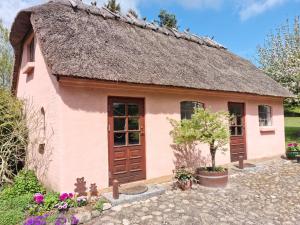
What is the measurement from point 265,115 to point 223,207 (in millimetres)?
6642

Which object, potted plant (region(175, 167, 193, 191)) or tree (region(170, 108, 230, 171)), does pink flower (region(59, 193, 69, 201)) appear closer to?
potted plant (region(175, 167, 193, 191))

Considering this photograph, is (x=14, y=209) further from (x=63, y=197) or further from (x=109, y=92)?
(x=109, y=92)

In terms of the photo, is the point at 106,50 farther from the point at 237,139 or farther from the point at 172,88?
the point at 237,139

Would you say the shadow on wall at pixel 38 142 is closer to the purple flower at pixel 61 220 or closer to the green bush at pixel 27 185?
the green bush at pixel 27 185

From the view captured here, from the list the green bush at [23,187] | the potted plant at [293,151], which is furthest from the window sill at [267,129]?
the green bush at [23,187]

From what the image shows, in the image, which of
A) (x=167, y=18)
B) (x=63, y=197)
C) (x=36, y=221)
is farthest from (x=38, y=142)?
(x=167, y=18)

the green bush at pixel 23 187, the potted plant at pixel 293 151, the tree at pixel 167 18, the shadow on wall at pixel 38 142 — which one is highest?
the tree at pixel 167 18

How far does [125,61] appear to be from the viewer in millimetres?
6461

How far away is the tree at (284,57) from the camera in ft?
48.1

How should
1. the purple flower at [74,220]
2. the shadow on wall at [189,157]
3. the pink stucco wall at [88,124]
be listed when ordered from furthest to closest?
the shadow on wall at [189,157], the pink stucco wall at [88,124], the purple flower at [74,220]

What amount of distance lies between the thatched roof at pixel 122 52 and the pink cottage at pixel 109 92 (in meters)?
0.03

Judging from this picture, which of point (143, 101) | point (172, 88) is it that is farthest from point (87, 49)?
point (172, 88)

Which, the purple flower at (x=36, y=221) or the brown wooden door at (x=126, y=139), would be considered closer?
the purple flower at (x=36, y=221)

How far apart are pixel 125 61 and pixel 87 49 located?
3.28 ft
